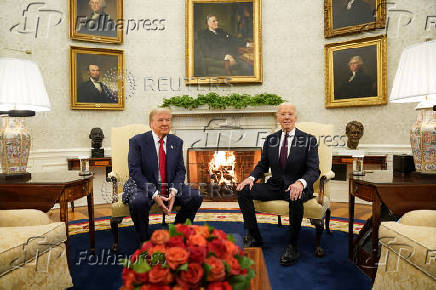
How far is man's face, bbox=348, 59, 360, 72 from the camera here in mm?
5289

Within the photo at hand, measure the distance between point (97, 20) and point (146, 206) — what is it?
4539 mm

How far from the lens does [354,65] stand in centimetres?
531

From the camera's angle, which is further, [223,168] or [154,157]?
[223,168]

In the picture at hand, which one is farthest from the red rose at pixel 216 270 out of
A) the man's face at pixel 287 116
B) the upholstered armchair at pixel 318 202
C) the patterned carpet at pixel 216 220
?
the patterned carpet at pixel 216 220

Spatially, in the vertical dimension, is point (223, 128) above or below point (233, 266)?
above

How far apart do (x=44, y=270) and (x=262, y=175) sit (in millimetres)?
2373

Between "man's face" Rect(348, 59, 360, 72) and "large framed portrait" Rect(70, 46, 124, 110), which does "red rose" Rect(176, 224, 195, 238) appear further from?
"man's face" Rect(348, 59, 360, 72)

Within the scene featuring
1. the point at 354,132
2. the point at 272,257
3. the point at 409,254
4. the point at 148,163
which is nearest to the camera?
the point at 409,254

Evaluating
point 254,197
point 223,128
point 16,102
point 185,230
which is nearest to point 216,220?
point 254,197

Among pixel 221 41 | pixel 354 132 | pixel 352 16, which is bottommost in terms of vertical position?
pixel 354 132

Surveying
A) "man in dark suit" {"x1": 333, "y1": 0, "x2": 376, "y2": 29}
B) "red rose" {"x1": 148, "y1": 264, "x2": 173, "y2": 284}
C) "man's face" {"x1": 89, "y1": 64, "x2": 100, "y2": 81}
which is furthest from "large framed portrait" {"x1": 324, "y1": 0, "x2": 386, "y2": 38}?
"red rose" {"x1": 148, "y1": 264, "x2": 173, "y2": 284}

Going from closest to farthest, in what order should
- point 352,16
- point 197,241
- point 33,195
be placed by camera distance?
point 197,241 → point 33,195 → point 352,16

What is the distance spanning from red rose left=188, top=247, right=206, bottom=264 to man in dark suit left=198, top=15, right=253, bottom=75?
5215mm

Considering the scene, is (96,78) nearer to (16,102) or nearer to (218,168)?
(218,168)
